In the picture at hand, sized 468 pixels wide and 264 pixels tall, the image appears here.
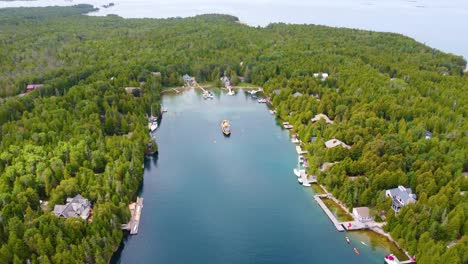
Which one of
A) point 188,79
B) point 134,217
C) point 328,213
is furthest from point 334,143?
point 188,79

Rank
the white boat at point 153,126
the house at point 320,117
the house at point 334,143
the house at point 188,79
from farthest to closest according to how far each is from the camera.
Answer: the house at point 188,79, the white boat at point 153,126, the house at point 320,117, the house at point 334,143

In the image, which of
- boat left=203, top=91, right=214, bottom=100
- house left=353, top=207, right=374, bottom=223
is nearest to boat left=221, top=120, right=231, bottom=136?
boat left=203, top=91, right=214, bottom=100

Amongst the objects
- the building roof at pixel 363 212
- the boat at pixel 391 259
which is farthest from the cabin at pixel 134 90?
the boat at pixel 391 259

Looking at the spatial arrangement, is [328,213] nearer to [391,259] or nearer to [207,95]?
[391,259]

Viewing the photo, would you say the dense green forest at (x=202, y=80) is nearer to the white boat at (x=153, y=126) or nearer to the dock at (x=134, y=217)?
the dock at (x=134, y=217)

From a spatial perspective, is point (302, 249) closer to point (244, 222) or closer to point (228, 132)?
point (244, 222)

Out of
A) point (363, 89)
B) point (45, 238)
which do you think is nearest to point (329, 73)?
point (363, 89)
